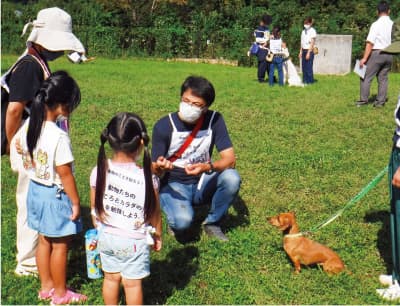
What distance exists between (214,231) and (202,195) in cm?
30

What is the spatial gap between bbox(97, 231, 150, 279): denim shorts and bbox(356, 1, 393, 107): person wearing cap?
26.0 feet

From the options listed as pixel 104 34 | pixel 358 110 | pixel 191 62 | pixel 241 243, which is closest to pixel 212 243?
pixel 241 243

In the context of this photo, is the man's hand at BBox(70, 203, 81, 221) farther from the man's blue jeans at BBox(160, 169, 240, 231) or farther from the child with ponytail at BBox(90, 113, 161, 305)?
the man's blue jeans at BBox(160, 169, 240, 231)

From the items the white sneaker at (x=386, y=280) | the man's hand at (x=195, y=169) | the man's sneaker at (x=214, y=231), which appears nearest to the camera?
the white sneaker at (x=386, y=280)

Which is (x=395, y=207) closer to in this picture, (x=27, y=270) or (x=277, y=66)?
(x=27, y=270)

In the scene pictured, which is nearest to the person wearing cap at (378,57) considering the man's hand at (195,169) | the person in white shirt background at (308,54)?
the person in white shirt background at (308,54)

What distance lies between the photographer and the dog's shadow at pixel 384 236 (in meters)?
4.12

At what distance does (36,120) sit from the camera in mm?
3203

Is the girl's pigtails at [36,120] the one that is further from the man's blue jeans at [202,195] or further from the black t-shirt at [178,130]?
the man's blue jeans at [202,195]

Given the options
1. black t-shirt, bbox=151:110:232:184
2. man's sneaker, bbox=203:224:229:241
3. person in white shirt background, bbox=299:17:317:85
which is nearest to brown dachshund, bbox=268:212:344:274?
man's sneaker, bbox=203:224:229:241

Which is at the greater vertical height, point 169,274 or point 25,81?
point 25,81

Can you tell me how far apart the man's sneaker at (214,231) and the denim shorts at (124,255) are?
1.38 metres

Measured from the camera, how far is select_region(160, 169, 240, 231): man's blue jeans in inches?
169

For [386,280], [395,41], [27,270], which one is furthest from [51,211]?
[395,41]
